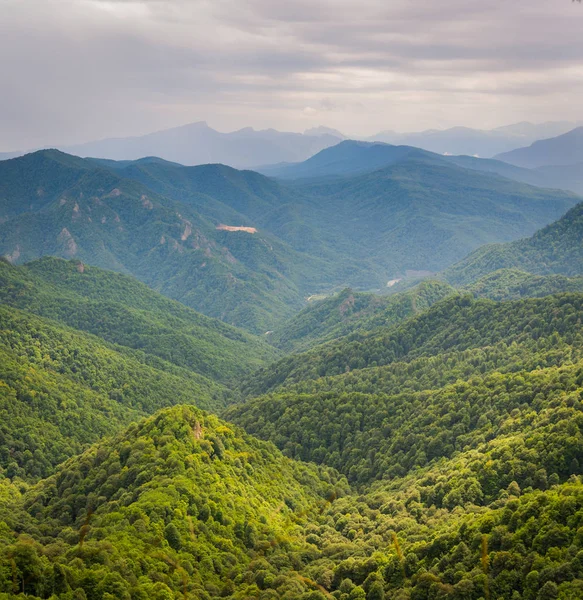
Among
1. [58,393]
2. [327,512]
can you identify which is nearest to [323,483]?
[327,512]

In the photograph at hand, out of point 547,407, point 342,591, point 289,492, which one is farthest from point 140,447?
point 547,407

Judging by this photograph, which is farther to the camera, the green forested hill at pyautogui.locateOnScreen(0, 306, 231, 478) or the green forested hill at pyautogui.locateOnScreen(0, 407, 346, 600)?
the green forested hill at pyautogui.locateOnScreen(0, 306, 231, 478)

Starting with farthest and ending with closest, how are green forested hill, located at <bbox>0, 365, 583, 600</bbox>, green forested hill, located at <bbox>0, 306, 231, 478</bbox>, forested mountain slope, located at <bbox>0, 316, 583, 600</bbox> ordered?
green forested hill, located at <bbox>0, 306, 231, 478</bbox>, forested mountain slope, located at <bbox>0, 316, 583, 600</bbox>, green forested hill, located at <bbox>0, 365, 583, 600</bbox>

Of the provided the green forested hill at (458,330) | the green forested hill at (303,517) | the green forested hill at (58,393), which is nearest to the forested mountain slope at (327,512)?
the green forested hill at (303,517)

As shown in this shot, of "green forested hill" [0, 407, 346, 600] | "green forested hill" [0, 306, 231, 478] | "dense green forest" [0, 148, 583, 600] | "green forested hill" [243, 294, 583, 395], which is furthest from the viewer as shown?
"green forested hill" [243, 294, 583, 395]

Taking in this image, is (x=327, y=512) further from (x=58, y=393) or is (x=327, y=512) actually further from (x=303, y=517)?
(x=58, y=393)

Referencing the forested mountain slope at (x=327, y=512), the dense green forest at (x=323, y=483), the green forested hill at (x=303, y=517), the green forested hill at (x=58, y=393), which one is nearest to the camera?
the green forested hill at (x=303, y=517)

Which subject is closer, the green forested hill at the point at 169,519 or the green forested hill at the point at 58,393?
the green forested hill at the point at 169,519

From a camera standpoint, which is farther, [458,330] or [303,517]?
[458,330]

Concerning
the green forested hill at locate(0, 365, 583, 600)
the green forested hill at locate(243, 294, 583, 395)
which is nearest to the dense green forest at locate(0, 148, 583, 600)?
the green forested hill at locate(0, 365, 583, 600)

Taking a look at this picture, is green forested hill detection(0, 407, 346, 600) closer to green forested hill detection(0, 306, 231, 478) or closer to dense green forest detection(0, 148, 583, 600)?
dense green forest detection(0, 148, 583, 600)

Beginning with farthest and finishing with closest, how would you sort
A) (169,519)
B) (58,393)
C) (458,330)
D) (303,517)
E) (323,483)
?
(458,330)
(58,393)
(323,483)
(303,517)
(169,519)

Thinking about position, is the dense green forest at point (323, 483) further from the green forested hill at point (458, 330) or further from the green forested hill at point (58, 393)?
the green forested hill at point (458, 330)

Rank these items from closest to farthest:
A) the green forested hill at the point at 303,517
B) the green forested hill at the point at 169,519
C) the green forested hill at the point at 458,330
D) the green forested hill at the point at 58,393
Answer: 1. the green forested hill at the point at 303,517
2. the green forested hill at the point at 169,519
3. the green forested hill at the point at 58,393
4. the green forested hill at the point at 458,330
